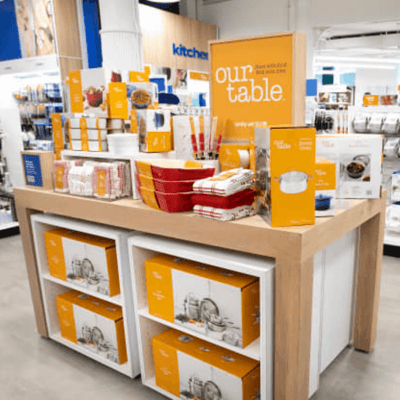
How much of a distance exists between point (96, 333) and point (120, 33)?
13.7 feet

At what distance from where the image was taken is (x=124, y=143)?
220 cm

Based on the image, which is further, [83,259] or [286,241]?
[83,259]

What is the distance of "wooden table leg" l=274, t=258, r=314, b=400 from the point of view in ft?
5.18

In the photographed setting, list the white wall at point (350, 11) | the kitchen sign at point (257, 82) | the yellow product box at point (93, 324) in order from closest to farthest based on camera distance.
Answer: the kitchen sign at point (257, 82)
the yellow product box at point (93, 324)
the white wall at point (350, 11)

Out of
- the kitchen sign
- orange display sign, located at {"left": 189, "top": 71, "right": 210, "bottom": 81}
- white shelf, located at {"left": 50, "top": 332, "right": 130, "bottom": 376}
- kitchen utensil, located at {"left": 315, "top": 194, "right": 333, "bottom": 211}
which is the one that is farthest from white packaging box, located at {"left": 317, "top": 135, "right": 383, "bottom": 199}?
orange display sign, located at {"left": 189, "top": 71, "right": 210, "bottom": 81}

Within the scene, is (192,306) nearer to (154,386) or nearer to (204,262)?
(204,262)

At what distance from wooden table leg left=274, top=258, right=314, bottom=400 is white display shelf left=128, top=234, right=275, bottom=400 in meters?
0.04

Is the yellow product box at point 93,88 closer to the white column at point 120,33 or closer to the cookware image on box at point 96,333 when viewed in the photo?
the cookware image on box at point 96,333

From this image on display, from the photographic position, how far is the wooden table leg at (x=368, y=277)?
237cm

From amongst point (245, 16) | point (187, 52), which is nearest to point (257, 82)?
point (187, 52)

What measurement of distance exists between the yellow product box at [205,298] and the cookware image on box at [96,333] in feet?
1.44

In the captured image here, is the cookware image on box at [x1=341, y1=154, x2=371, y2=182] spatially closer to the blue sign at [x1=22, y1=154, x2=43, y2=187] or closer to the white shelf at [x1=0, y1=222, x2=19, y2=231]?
the blue sign at [x1=22, y1=154, x2=43, y2=187]

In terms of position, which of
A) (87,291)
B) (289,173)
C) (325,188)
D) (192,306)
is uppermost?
(289,173)

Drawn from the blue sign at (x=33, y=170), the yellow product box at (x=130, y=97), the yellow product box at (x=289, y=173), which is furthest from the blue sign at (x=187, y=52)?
the yellow product box at (x=289, y=173)
